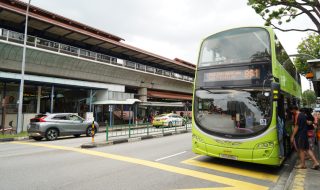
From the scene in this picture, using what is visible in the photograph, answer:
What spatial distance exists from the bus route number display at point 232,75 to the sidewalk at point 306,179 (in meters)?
2.93

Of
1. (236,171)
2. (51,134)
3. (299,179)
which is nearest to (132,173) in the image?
(236,171)

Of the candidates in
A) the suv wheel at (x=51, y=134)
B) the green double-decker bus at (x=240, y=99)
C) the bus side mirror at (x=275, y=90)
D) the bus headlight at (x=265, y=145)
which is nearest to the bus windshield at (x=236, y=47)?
the green double-decker bus at (x=240, y=99)

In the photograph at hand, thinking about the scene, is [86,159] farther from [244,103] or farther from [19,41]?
[19,41]

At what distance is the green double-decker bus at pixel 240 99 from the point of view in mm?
6836

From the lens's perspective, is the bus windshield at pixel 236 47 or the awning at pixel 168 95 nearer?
the bus windshield at pixel 236 47

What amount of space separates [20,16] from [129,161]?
63.0ft

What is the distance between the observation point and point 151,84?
3581 centimetres

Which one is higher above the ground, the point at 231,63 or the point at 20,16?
the point at 20,16

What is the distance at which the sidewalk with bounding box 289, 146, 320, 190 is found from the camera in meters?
5.43

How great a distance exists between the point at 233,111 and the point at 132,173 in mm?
3496

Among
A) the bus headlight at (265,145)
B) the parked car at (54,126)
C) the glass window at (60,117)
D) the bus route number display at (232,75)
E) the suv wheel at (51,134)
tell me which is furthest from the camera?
the glass window at (60,117)

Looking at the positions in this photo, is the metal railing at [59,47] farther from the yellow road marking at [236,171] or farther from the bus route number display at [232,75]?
the yellow road marking at [236,171]

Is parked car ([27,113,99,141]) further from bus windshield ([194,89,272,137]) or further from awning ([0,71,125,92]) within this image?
bus windshield ([194,89,272,137])

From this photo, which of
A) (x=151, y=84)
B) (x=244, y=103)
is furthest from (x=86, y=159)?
(x=151, y=84)
